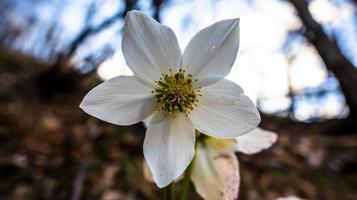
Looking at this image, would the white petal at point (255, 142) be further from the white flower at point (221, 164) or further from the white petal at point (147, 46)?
the white petal at point (147, 46)

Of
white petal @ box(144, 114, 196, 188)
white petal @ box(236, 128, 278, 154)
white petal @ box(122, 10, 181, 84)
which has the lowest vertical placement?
white petal @ box(236, 128, 278, 154)

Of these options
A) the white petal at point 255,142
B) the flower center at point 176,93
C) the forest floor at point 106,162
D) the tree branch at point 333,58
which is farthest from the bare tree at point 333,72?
the flower center at point 176,93

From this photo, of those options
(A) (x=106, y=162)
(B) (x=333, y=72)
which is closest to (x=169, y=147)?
(A) (x=106, y=162)

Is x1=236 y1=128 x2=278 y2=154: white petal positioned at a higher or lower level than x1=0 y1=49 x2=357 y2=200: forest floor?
higher

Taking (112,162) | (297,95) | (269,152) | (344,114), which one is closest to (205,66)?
(112,162)

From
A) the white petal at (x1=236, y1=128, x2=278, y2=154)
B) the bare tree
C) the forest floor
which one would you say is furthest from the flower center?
the bare tree

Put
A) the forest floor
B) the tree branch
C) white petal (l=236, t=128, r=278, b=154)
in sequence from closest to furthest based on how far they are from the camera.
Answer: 1. white petal (l=236, t=128, r=278, b=154)
2. the forest floor
3. the tree branch

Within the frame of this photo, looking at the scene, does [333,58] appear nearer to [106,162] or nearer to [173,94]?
[106,162]

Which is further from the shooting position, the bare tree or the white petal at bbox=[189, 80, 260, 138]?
the bare tree

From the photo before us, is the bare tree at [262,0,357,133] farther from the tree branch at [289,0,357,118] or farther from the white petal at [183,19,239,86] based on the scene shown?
the white petal at [183,19,239,86]
